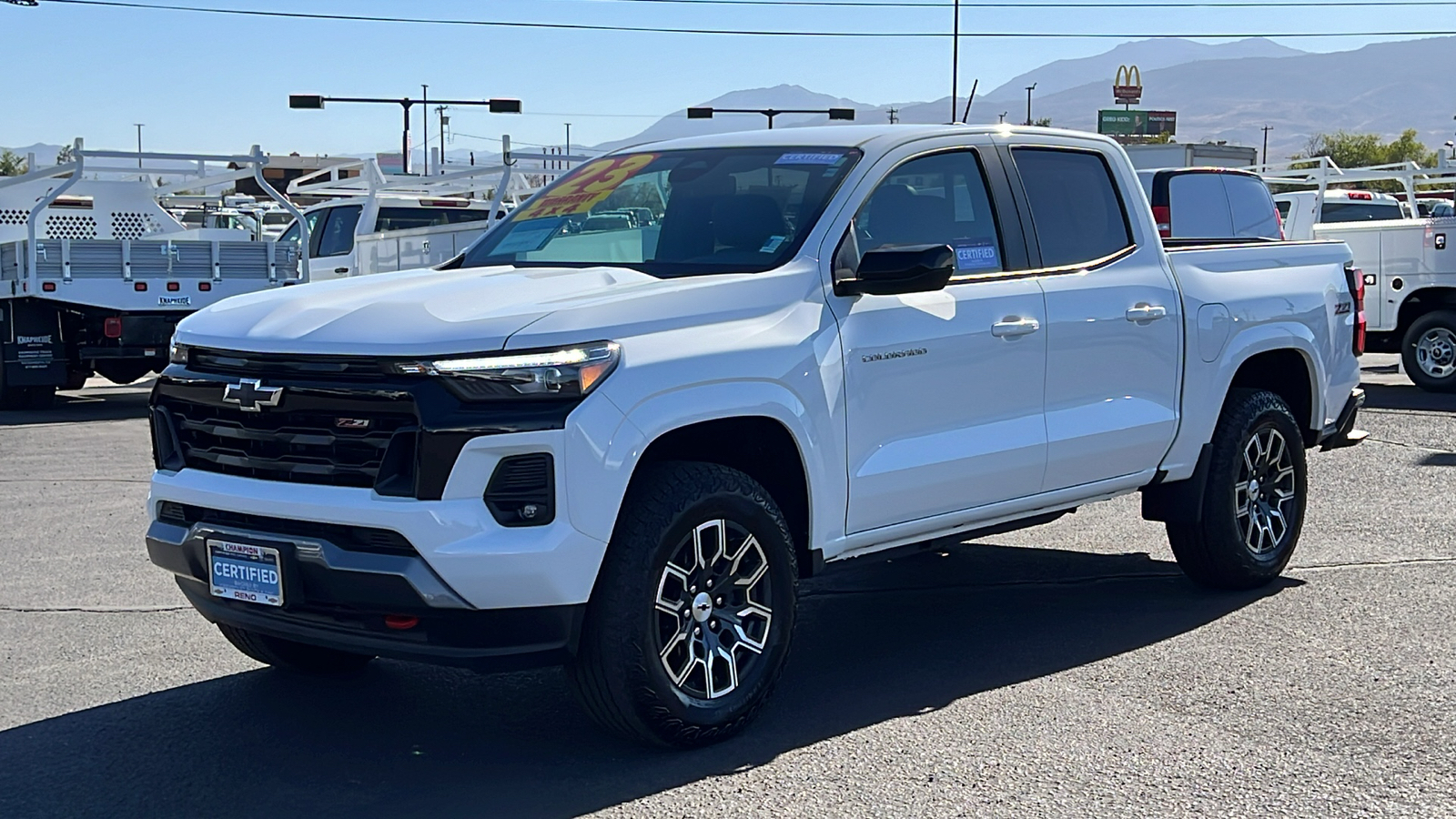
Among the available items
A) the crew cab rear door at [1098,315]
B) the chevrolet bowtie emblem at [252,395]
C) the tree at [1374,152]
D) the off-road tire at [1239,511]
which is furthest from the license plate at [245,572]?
the tree at [1374,152]

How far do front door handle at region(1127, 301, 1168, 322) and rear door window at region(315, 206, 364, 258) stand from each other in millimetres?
14526

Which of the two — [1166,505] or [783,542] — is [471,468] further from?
[1166,505]

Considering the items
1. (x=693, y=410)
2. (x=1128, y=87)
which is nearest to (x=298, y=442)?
(x=693, y=410)

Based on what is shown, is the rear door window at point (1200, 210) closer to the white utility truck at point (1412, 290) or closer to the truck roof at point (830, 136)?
the truck roof at point (830, 136)

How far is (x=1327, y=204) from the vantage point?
22859 mm

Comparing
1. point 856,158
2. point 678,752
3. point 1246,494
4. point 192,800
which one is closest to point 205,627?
point 192,800

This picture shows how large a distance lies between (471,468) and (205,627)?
2.65 m

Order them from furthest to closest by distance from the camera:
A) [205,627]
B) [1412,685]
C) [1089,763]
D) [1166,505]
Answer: [1166,505]
[205,627]
[1412,685]
[1089,763]

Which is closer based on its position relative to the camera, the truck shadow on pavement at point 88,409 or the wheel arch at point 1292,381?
the wheel arch at point 1292,381

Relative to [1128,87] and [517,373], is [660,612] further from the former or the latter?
[1128,87]

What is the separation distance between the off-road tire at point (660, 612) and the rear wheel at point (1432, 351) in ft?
41.9

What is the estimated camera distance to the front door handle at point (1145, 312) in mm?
6449

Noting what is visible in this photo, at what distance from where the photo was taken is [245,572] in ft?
15.5

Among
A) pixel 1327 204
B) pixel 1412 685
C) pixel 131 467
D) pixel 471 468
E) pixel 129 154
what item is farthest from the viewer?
pixel 1327 204
